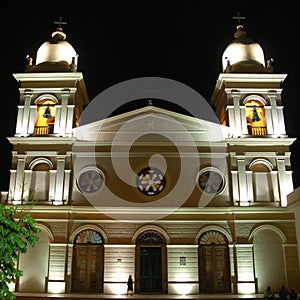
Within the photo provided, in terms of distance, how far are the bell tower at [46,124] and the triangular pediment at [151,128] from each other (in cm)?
124

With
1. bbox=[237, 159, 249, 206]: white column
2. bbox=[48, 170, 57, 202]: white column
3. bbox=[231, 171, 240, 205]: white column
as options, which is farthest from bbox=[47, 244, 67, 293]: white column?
bbox=[237, 159, 249, 206]: white column

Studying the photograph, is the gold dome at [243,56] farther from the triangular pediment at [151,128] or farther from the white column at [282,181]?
the white column at [282,181]

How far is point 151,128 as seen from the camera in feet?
82.3

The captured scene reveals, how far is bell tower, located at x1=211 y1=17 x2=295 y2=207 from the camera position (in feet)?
79.0

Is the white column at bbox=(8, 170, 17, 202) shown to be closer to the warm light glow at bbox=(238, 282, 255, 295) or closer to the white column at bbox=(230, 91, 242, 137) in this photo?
the white column at bbox=(230, 91, 242, 137)

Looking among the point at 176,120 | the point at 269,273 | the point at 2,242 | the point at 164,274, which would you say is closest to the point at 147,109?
the point at 176,120

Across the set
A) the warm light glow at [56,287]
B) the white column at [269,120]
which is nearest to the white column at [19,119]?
the warm light glow at [56,287]

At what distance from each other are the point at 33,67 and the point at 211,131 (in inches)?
428

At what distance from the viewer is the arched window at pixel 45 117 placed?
25.2 meters

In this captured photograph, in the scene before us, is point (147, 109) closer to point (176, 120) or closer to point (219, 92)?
point (176, 120)

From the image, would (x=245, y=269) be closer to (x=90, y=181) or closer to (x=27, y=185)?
(x=90, y=181)

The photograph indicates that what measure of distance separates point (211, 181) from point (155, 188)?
3001 millimetres

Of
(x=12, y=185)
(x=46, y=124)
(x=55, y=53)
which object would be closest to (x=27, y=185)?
(x=12, y=185)

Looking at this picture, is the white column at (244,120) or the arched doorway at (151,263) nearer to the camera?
the arched doorway at (151,263)
